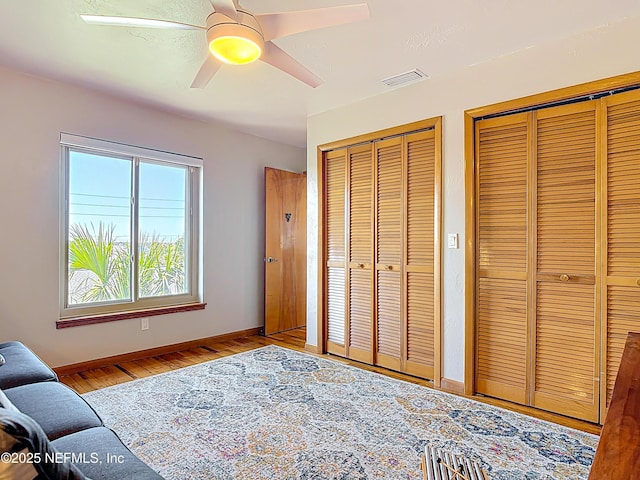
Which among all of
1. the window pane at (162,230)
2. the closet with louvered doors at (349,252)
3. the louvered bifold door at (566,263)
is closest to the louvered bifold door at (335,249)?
the closet with louvered doors at (349,252)

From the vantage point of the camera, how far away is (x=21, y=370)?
6.42 ft

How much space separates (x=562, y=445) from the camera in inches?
84.0

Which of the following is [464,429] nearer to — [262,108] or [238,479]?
[238,479]

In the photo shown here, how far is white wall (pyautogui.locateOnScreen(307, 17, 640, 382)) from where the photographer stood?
2.34 m

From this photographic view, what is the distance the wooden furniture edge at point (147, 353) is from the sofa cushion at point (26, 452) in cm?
301

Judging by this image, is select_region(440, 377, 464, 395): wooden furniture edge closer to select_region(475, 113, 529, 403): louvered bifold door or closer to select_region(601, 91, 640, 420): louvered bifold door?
select_region(475, 113, 529, 403): louvered bifold door

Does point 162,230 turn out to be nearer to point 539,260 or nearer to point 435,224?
point 435,224

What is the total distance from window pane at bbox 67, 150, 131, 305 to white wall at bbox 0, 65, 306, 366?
19 centimetres

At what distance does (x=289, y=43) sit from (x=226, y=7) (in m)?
0.91

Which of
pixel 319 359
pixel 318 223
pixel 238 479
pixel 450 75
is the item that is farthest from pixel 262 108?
pixel 238 479

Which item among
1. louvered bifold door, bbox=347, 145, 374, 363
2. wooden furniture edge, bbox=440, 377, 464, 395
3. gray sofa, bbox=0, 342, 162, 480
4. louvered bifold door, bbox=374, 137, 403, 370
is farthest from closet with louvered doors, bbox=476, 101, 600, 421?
gray sofa, bbox=0, 342, 162, 480

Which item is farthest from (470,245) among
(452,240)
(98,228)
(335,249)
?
(98,228)

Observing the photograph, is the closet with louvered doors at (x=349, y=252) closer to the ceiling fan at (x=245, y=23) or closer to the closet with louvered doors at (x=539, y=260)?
the closet with louvered doors at (x=539, y=260)

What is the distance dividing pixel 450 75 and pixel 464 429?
254 cm
